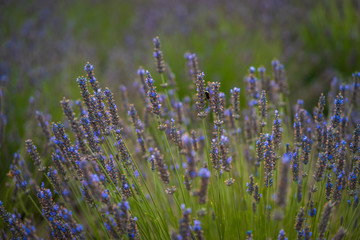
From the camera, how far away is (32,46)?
5797 millimetres

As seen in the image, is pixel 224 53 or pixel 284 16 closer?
pixel 224 53

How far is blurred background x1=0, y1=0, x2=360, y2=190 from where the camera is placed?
442 centimetres

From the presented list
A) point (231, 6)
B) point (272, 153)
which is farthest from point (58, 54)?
point (272, 153)

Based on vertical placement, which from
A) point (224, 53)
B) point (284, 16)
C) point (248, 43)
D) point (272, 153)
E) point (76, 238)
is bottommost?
point (76, 238)

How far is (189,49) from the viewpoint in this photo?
507 centimetres

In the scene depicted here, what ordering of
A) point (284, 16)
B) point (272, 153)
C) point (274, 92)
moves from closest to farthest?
point (272, 153) → point (274, 92) → point (284, 16)

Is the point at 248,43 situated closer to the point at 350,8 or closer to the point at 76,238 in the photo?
the point at 350,8

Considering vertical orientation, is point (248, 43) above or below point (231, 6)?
below

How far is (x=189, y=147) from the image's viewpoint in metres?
1.18

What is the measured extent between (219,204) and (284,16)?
5.51 metres

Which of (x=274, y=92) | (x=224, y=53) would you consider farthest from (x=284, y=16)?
(x=274, y=92)

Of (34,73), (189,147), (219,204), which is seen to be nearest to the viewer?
(189,147)

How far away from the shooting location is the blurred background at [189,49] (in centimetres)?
442

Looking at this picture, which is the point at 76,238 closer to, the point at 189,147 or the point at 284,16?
the point at 189,147
